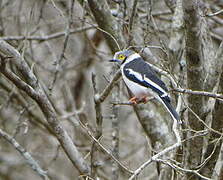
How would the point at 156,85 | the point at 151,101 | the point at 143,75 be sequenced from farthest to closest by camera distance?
1. the point at 151,101
2. the point at 143,75
3. the point at 156,85

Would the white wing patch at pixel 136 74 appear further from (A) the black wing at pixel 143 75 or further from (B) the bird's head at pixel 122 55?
(B) the bird's head at pixel 122 55

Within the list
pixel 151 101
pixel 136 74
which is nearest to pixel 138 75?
pixel 136 74

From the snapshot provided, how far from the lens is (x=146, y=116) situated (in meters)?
6.29

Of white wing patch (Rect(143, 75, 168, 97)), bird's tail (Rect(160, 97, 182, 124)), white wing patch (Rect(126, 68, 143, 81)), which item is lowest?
bird's tail (Rect(160, 97, 182, 124))

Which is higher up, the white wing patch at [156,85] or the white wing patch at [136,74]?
the white wing patch at [136,74]

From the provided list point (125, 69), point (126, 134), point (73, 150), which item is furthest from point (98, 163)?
point (126, 134)

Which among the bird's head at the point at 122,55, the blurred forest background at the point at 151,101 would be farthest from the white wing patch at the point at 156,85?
the bird's head at the point at 122,55

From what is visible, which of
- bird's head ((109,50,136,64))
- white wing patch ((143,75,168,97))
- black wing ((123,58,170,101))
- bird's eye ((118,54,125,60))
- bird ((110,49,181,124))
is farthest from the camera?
bird's eye ((118,54,125,60))

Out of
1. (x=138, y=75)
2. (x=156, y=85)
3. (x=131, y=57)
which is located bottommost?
(x=156, y=85)

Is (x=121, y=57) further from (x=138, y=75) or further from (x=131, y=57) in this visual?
(x=138, y=75)

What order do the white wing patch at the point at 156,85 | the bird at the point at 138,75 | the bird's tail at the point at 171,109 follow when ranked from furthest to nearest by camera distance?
the bird at the point at 138,75
the white wing patch at the point at 156,85
the bird's tail at the point at 171,109

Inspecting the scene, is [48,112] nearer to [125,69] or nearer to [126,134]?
[125,69]

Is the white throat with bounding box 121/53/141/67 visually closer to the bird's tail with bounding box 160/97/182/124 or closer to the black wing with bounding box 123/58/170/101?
the black wing with bounding box 123/58/170/101

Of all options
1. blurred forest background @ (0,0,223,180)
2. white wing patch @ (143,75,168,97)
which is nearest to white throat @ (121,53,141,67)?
blurred forest background @ (0,0,223,180)
